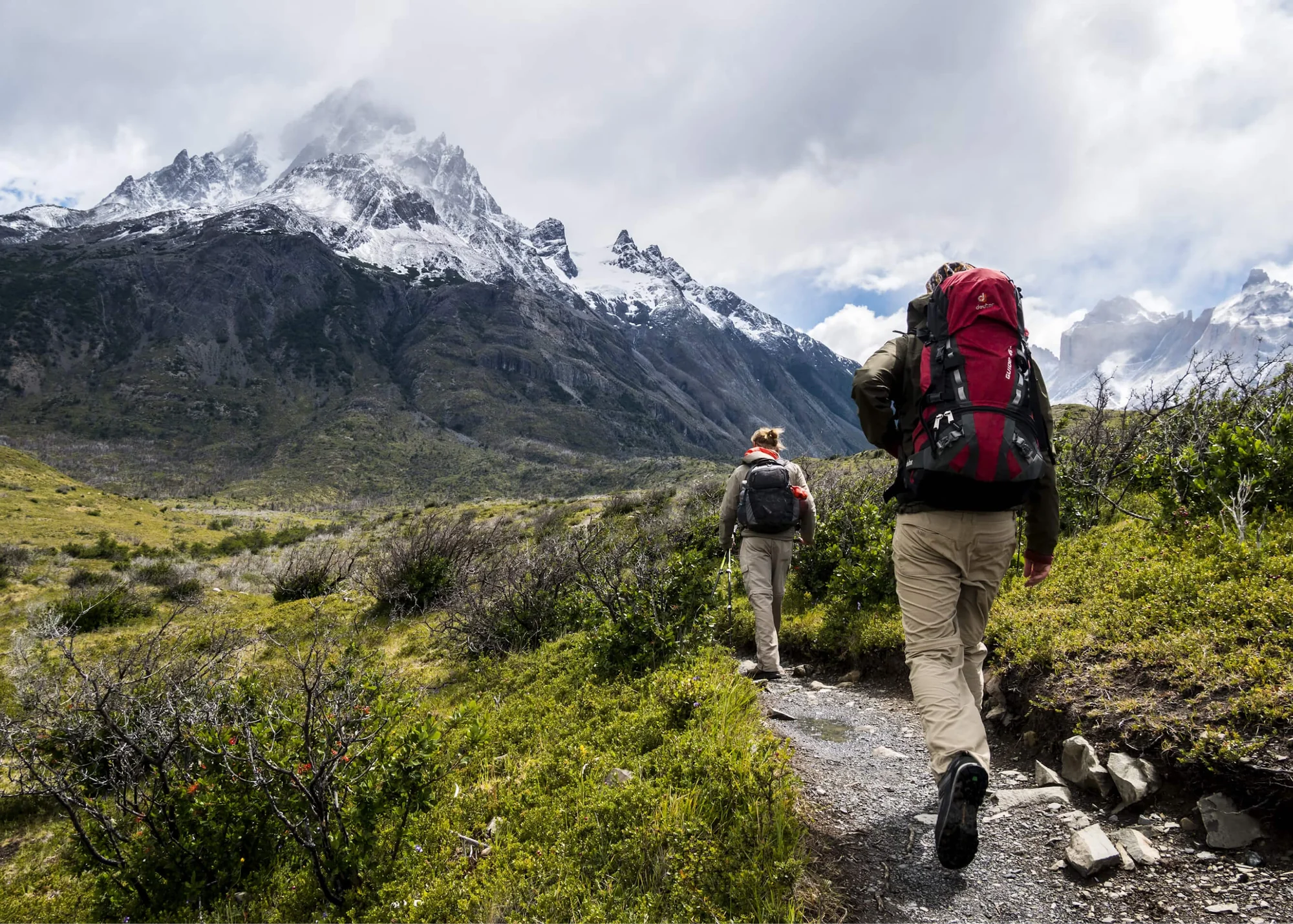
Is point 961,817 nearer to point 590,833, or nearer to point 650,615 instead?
point 590,833

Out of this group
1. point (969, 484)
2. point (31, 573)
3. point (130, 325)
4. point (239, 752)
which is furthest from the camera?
point (130, 325)

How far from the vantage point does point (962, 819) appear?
2633 mm

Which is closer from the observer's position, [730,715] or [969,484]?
[969,484]

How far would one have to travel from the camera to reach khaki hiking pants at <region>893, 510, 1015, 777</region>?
3.07m

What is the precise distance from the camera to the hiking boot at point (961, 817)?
2615mm

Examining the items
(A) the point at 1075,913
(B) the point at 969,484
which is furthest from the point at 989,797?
(B) the point at 969,484

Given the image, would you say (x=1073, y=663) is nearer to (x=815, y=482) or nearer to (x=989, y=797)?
(x=989, y=797)

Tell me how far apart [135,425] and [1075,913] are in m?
166

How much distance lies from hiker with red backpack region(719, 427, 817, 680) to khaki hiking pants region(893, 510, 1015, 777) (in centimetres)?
257

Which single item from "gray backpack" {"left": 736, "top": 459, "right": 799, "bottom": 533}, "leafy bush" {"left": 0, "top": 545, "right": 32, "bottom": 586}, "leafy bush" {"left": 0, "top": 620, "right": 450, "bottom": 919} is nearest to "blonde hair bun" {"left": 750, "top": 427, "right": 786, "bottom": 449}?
"gray backpack" {"left": 736, "top": 459, "right": 799, "bottom": 533}

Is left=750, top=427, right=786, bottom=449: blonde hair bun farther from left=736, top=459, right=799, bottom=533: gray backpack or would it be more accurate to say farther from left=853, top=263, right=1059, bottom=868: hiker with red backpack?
left=853, top=263, right=1059, bottom=868: hiker with red backpack

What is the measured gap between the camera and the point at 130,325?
16262 centimetres

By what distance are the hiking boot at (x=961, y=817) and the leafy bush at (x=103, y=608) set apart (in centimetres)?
1310

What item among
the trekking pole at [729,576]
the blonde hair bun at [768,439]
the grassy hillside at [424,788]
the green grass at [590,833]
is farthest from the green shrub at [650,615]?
the blonde hair bun at [768,439]
